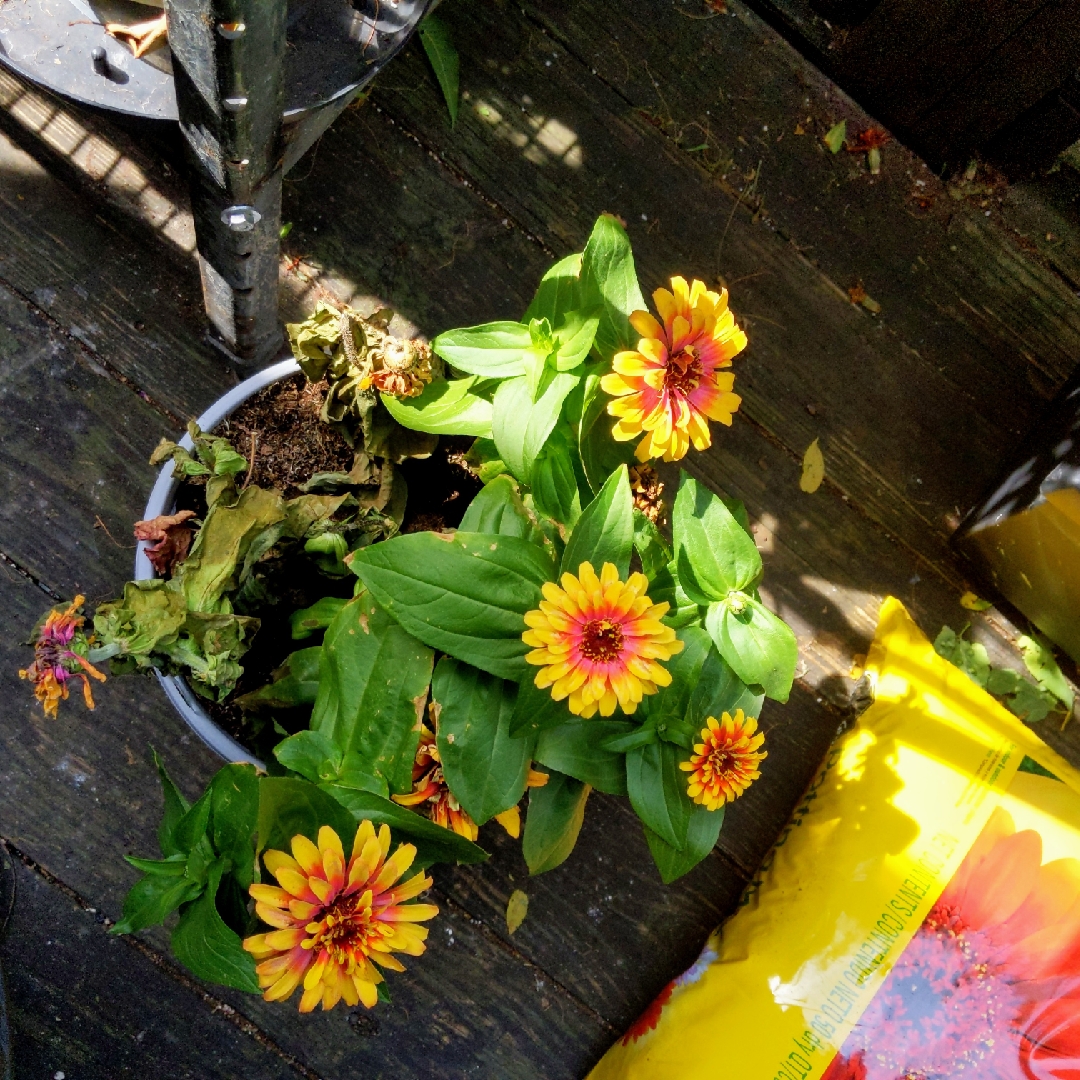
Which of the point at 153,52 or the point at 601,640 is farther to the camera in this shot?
the point at 153,52

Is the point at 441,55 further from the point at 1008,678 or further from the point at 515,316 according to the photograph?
the point at 1008,678

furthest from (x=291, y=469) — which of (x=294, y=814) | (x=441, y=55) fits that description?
(x=441, y=55)

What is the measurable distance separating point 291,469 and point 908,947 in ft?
2.89

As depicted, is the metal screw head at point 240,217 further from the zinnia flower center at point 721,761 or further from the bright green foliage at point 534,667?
the zinnia flower center at point 721,761

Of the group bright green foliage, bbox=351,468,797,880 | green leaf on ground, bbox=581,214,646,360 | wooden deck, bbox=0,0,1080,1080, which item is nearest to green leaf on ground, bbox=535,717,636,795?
bright green foliage, bbox=351,468,797,880

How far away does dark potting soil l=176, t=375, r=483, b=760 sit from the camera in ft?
3.01

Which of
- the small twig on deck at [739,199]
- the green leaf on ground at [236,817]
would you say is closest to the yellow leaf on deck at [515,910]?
the green leaf on ground at [236,817]

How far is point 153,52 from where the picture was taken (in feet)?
2.74

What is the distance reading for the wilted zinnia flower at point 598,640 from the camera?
2.19ft

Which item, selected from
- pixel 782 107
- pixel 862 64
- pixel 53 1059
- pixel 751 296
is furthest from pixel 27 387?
pixel 862 64

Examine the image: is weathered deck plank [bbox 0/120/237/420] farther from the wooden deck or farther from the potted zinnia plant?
the potted zinnia plant

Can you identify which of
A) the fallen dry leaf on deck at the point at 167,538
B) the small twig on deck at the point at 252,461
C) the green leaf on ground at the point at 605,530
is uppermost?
the green leaf on ground at the point at 605,530

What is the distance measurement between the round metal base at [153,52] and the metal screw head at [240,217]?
0.43ft

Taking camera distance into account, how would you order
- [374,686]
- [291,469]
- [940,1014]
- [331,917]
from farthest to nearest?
[940,1014], [291,469], [374,686], [331,917]
